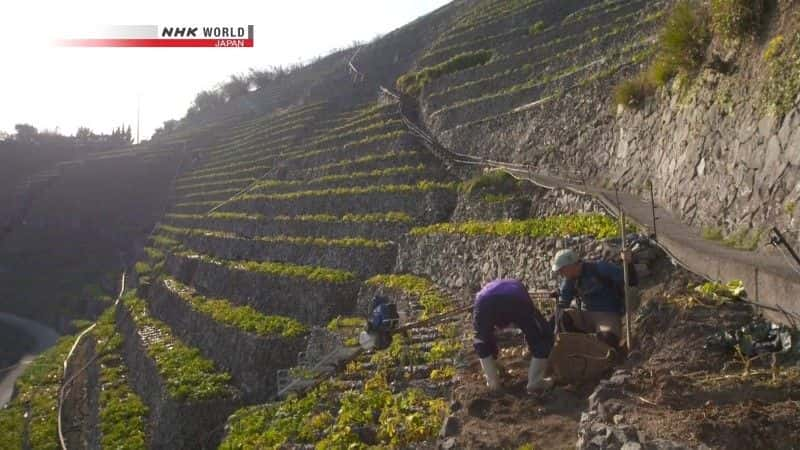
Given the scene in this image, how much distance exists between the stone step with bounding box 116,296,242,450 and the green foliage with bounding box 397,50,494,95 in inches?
586

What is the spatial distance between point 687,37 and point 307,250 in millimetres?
11997

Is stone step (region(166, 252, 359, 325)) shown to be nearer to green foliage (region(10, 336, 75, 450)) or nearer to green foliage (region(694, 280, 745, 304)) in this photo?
green foliage (region(10, 336, 75, 450))

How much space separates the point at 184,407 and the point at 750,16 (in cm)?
1254

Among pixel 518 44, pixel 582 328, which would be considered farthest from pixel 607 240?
pixel 518 44

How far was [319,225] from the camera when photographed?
1908 cm

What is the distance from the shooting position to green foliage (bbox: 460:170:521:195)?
46.2 feet

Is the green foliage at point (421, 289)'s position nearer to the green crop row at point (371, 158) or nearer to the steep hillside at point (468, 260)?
the steep hillside at point (468, 260)

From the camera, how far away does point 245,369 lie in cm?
1395

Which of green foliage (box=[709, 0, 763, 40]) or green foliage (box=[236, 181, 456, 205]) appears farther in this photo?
green foliage (box=[236, 181, 456, 205])

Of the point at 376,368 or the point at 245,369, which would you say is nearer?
the point at 376,368

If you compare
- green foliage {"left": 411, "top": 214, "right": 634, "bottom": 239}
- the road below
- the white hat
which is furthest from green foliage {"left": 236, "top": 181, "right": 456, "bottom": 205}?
the road below

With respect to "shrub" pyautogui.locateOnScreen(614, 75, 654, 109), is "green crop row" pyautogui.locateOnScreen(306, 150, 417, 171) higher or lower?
lower

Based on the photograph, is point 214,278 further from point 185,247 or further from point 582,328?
point 582,328

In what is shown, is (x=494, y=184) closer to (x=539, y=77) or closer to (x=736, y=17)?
(x=539, y=77)
